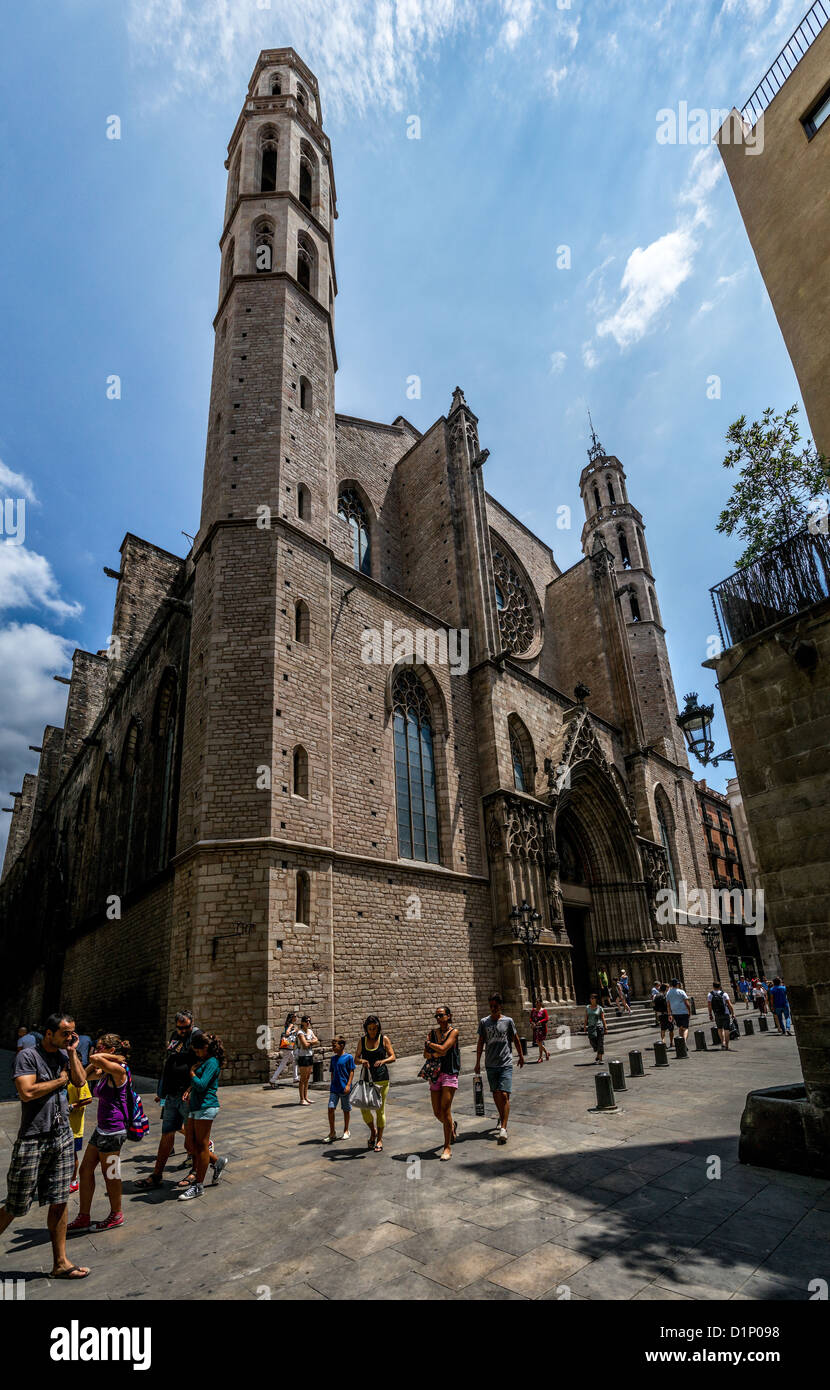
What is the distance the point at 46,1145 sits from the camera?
3893 millimetres

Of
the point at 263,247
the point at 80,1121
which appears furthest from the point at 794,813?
the point at 263,247

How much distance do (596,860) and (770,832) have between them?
17.1m

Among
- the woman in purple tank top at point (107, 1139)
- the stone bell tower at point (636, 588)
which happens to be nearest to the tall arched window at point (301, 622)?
the woman in purple tank top at point (107, 1139)

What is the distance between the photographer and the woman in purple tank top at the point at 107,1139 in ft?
15.2

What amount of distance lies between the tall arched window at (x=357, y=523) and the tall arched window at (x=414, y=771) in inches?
247

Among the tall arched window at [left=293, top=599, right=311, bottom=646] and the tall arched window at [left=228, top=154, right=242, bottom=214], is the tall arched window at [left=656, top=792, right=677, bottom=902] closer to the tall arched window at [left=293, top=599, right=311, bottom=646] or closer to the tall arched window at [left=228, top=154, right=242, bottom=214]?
the tall arched window at [left=293, top=599, right=311, bottom=646]

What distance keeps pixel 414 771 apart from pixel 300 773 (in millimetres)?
4308

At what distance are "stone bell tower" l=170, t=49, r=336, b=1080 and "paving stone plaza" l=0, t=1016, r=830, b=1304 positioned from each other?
3.51 metres

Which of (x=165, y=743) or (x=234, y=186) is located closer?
(x=165, y=743)

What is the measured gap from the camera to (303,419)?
53.0ft

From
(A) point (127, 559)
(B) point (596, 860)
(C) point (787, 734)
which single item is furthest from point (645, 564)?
(C) point (787, 734)

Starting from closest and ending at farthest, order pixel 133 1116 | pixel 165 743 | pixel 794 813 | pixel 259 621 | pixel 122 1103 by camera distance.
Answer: pixel 122 1103
pixel 133 1116
pixel 794 813
pixel 259 621
pixel 165 743

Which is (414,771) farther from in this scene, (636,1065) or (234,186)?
(234,186)
